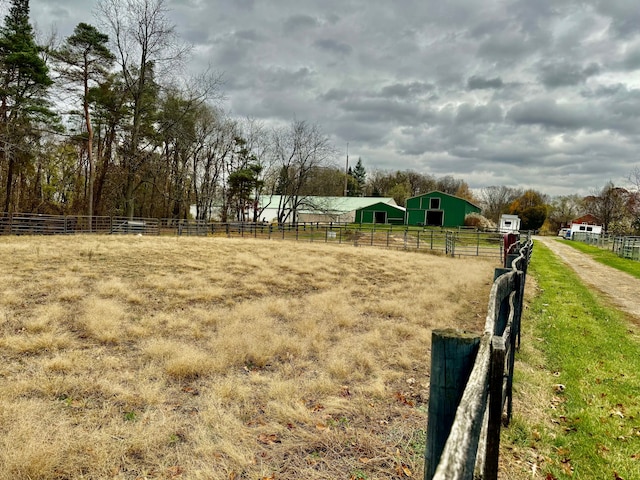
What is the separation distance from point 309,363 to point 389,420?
1721mm

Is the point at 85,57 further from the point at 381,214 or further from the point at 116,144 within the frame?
the point at 381,214

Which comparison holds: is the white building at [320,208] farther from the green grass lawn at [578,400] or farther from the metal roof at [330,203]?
the green grass lawn at [578,400]

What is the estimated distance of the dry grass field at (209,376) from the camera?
3.30 meters

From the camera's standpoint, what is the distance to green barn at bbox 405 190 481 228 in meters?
48.9

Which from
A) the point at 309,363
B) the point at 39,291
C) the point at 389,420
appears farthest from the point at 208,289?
the point at 389,420

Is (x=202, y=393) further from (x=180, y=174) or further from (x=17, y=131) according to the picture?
(x=180, y=174)

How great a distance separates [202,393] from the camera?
14.7ft

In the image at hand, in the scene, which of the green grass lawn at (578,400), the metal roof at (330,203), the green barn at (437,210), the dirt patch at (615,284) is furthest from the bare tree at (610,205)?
the green grass lawn at (578,400)

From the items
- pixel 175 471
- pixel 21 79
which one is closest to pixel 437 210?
pixel 21 79

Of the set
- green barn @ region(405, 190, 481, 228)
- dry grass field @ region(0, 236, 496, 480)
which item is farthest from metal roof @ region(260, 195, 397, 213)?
dry grass field @ region(0, 236, 496, 480)

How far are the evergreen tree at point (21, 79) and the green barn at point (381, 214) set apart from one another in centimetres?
3837

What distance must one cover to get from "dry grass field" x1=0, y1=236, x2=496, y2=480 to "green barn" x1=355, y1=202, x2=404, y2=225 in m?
43.1

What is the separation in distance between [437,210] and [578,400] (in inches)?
1852

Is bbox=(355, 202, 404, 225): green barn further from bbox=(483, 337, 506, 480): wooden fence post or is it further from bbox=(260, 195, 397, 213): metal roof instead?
bbox=(483, 337, 506, 480): wooden fence post
